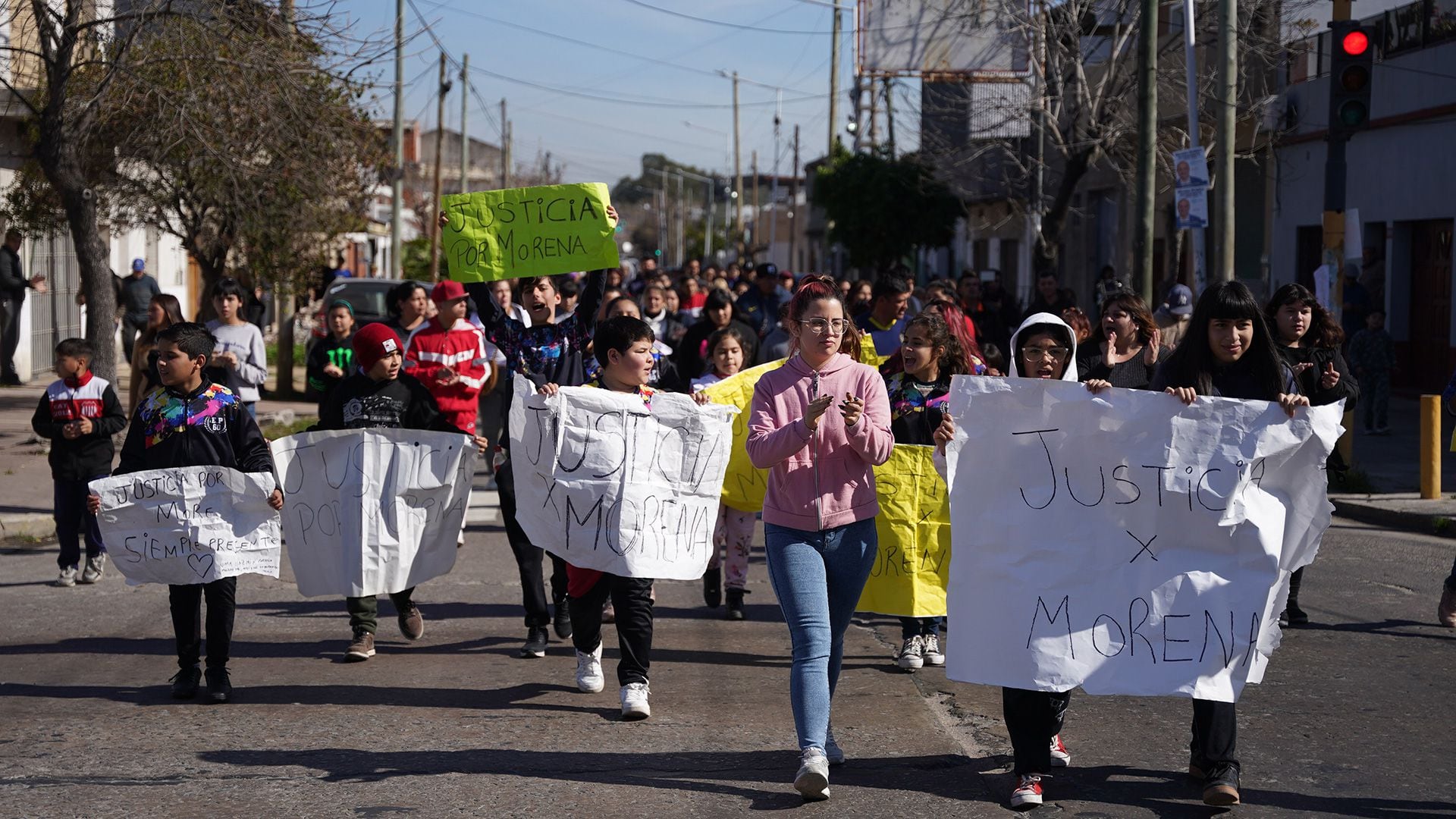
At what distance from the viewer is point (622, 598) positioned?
21.7 feet

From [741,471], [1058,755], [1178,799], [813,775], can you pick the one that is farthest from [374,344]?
[1178,799]

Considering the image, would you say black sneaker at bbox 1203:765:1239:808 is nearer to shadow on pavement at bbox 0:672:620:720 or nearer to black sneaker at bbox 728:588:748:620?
shadow on pavement at bbox 0:672:620:720

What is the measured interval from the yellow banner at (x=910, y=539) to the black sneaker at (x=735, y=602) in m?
1.55

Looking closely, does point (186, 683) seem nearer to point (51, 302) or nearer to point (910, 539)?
point (910, 539)

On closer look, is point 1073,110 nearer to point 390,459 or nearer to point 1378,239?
point 1378,239

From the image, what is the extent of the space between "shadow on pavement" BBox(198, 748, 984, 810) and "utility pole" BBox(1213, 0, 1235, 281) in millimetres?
12357

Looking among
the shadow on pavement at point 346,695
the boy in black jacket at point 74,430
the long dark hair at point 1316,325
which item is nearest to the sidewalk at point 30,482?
the boy in black jacket at point 74,430

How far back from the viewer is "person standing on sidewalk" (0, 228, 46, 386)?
21312mm

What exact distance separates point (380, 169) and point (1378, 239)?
578 inches

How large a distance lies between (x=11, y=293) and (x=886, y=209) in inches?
892

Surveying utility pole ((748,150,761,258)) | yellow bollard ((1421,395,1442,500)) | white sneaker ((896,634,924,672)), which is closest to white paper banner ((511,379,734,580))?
white sneaker ((896,634,924,672))

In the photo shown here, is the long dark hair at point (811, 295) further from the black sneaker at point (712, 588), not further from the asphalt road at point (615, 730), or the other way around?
the black sneaker at point (712, 588)

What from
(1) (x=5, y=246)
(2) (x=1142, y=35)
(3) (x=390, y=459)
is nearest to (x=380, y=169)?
(1) (x=5, y=246)

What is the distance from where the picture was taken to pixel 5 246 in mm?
21391
